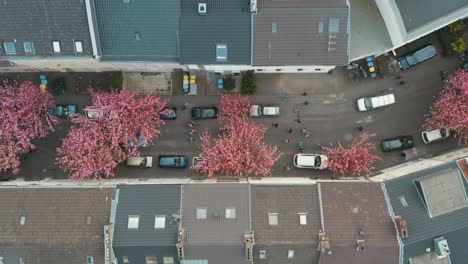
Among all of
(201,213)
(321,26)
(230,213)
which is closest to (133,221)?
(201,213)

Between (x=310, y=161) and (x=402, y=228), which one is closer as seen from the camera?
(x=402, y=228)

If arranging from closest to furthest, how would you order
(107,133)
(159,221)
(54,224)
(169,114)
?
(159,221) < (54,224) < (107,133) < (169,114)

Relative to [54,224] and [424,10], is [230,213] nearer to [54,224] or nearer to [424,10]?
[54,224]

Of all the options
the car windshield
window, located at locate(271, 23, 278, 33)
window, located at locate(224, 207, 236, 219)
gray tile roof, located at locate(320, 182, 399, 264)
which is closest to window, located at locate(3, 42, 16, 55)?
window, located at locate(271, 23, 278, 33)

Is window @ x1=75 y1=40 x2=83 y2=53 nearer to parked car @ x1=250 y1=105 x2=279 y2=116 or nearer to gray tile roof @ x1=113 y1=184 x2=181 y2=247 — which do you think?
gray tile roof @ x1=113 y1=184 x2=181 y2=247

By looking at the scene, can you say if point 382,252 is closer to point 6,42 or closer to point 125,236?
point 125,236

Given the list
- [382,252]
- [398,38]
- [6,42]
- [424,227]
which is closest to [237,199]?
[382,252]

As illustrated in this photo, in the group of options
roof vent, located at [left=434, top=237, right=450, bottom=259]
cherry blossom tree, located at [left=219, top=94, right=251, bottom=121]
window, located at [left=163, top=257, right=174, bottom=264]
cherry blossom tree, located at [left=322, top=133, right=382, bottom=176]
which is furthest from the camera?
cherry blossom tree, located at [left=219, top=94, right=251, bottom=121]
